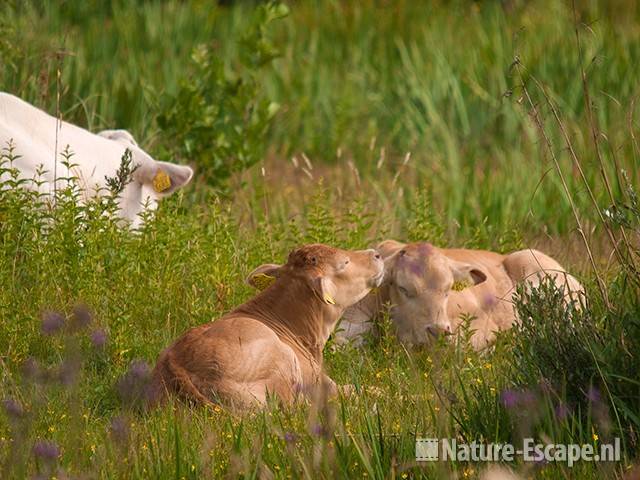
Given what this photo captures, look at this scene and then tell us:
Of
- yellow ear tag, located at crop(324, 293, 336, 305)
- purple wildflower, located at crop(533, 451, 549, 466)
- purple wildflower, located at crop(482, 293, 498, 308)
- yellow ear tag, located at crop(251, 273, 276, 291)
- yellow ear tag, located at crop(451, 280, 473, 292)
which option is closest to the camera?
purple wildflower, located at crop(533, 451, 549, 466)

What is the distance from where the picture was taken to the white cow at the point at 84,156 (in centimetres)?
716

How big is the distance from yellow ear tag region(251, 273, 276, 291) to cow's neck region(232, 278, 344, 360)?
100mm

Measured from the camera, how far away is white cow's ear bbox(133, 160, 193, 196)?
7.39 metres

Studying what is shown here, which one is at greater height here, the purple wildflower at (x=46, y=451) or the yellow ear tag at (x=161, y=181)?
the yellow ear tag at (x=161, y=181)

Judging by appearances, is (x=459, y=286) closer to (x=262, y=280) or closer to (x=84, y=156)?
(x=262, y=280)

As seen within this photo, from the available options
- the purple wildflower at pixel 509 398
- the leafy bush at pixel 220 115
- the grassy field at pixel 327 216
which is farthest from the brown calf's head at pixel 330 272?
the leafy bush at pixel 220 115

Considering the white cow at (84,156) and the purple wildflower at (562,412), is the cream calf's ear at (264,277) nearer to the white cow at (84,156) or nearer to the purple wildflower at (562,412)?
the white cow at (84,156)

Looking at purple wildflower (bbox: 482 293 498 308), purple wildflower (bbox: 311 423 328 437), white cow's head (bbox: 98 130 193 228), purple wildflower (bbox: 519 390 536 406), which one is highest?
white cow's head (bbox: 98 130 193 228)

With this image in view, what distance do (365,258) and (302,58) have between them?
687 cm

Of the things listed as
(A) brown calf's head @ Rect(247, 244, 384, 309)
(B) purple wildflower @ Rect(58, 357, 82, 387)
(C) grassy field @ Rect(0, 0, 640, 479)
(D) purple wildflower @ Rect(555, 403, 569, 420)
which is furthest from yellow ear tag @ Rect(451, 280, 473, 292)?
(B) purple wildflower @ Rect(58, 357, 82, 387)

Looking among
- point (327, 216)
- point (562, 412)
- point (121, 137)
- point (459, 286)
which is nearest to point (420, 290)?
Answer: point (459, 286)

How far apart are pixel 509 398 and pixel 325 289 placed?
161 centimetres

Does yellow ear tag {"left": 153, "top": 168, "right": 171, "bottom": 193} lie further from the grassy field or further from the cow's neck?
the cow's neck

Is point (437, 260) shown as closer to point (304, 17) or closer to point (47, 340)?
point (47, 340)
